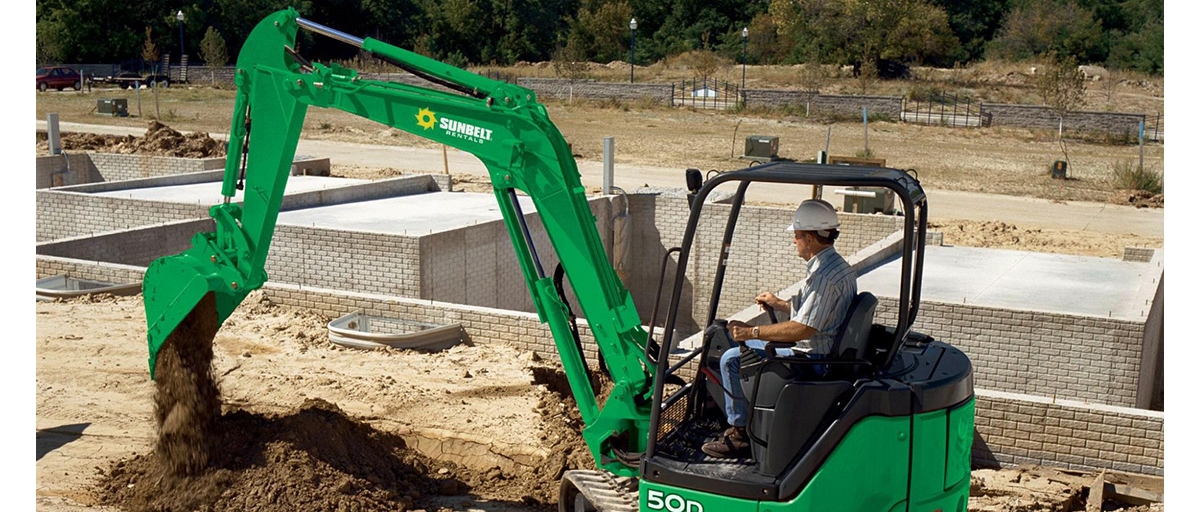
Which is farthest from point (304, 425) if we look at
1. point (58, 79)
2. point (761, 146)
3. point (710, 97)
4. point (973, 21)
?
point (973, 21)

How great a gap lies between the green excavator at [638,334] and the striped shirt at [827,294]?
0.23 feet

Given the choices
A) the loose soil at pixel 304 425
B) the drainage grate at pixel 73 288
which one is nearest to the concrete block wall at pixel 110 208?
the drainage grate at pixel 73 288

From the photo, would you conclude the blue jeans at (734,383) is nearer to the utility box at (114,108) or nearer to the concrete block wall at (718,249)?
the concrete block wall at (718,249)

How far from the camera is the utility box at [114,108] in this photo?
134 ft

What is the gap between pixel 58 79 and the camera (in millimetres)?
51031

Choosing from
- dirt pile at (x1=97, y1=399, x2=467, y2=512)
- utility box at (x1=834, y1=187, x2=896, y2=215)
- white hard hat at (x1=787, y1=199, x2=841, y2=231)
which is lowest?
dirt pile at (x1=97, y1=399, x2=467, y2=512)

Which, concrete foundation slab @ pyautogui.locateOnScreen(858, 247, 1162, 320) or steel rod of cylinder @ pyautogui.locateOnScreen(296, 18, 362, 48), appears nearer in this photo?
steel rod of cylinder @ pyautogui.locateOnScreen(296, 18, 362, 48)

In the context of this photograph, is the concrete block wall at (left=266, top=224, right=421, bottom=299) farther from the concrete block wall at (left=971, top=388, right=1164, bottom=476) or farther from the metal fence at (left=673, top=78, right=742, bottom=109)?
the metal fence at (left=673, top=78, right=742, bottom=109)

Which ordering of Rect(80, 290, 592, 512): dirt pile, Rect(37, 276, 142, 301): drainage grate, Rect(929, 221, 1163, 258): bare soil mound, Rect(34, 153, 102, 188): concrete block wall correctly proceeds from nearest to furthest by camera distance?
Rect(80, 290, 592, 512): dirt pile, Rect(37, 276, 142, 301): drainage grate, Rect(929, 221, 1163, 258): bare soil mound, Rect(34, 153, 102, 188): concrete block wall

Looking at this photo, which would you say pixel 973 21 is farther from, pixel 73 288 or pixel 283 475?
pixel 283 475

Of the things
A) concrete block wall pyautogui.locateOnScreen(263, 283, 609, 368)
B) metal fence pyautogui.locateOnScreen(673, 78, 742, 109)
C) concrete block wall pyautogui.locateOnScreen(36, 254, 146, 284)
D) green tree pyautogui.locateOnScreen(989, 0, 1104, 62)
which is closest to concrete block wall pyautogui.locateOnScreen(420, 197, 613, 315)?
concrete block wall pyautogui.locateOnScreen(263, 283, 609, 368)

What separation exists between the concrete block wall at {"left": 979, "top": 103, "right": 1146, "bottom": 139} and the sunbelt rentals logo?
34186mm

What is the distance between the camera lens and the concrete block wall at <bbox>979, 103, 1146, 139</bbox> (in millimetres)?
37969

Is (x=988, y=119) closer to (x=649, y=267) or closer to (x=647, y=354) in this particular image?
(x=649, y=267)
